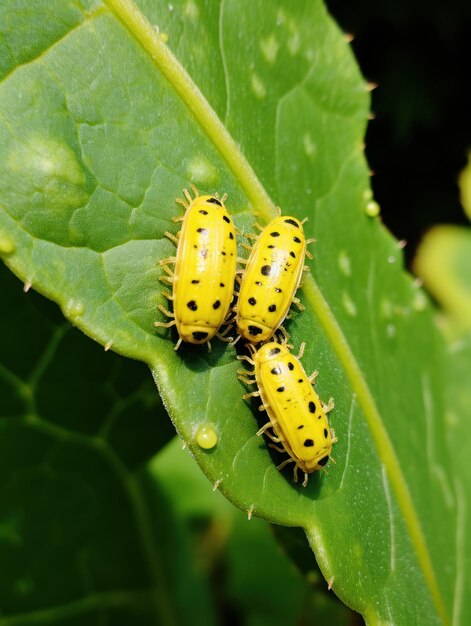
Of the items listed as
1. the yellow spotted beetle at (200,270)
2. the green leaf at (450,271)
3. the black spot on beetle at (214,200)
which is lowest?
the green leaf at (450,271)

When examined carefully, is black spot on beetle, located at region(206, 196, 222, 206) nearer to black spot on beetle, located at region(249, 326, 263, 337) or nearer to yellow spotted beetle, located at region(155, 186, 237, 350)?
yellow spotted beetle, located at region(155, 186, 237, 350)

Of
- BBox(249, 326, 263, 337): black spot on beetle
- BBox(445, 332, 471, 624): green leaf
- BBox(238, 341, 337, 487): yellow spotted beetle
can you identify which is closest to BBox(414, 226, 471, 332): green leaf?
BBox(445, 332, 471, 624): green leaf

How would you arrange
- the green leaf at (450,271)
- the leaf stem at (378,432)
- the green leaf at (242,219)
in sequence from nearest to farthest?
1. the green leaf at (242,219)
2. the leaf stem at (378,432)
3. the green leaf at (450,271)

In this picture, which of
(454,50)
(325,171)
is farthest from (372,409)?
(454,50)

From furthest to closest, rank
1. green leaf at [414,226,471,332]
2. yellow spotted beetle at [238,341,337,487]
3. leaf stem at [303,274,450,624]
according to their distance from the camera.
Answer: green leaf at [414,226,471,332], leaf stem at [303,274,450,624], yellow spotted beetle at [238,341,337,487]

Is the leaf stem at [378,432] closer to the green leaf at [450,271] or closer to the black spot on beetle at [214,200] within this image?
the black spot on beetle at [214,200]

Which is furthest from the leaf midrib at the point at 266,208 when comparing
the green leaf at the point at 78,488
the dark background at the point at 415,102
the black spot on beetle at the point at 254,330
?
the dark background at the point at 415,102

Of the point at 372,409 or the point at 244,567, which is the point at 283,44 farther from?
the point at 244,567
